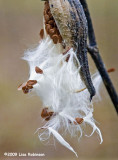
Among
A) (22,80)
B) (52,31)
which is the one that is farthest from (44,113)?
(22,80)

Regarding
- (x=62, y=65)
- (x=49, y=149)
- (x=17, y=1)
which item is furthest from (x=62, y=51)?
(x=17, y=1)

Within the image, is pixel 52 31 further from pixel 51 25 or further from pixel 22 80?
pixel 22 80

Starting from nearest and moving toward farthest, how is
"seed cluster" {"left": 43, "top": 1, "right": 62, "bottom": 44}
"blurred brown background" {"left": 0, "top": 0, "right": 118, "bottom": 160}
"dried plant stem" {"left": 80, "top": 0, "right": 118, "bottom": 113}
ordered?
1. "seed cluster" {"left": 43, "top": 1, "right": 62, "bottom": 44}
2. "dried plant stem" {"left": 80, "top": 0, "right": 118, "bottom": 113}
3. "blurred brown background" {"left": 0, "top": 0, "right": 118, "bottom": 160}

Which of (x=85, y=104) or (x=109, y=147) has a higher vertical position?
(x=85, y=104)

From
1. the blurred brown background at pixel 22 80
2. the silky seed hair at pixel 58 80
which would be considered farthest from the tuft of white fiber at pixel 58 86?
the blurred brown background at pixel 22 80

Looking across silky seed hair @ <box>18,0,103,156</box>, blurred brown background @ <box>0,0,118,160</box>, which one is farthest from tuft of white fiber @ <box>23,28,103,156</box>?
blurred brown background @ <box>0,0,118,160</box>

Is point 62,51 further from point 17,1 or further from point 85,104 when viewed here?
point 17,1

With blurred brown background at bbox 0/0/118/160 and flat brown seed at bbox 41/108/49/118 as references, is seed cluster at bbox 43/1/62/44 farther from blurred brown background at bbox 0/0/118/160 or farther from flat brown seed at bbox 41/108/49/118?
blurred brown background at bbox 0/0/118/160
